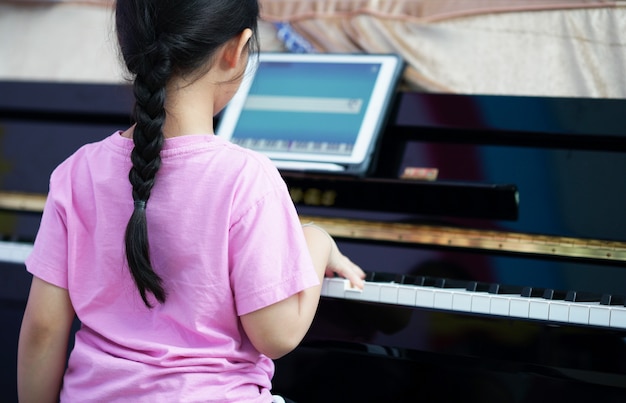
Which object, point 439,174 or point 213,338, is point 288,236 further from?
point 439,174

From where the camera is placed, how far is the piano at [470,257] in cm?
136

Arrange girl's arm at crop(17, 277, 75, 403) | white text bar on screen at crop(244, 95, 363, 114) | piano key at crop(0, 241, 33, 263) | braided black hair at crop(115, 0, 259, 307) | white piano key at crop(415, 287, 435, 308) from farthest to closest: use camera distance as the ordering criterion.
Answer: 1. white text bar on screen at crop(244, 95, 363, 114)
2. piano key at crop(0, 241, 33, 263)
3. white piano key at crop(415, 287, 435, 308)
4. girl's arm at crop(17, 277, 75, 403)
5. braided black hair at crop(115, 0, 259, 307)

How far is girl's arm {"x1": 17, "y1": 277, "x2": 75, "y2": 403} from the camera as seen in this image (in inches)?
47.9

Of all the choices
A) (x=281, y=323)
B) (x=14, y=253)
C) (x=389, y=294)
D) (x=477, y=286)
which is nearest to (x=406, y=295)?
(x=389, y=294)

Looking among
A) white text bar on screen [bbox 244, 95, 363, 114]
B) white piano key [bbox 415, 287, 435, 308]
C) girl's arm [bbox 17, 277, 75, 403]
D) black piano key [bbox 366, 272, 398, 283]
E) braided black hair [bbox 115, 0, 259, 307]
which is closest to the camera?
braided black hair [bbox 115, 0, 259, 307]

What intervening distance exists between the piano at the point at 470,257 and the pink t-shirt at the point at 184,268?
1.20 feet

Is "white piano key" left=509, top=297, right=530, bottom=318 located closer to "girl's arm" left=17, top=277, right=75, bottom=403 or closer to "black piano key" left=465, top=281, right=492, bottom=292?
"black piano key" left=465, top=281, right=492, bottom=292

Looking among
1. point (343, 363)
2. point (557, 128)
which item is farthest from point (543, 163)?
point (343, 363)

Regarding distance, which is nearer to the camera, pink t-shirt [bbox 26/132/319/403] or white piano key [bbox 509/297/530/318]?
pink t-shirt [bbox 26/132/319/403]

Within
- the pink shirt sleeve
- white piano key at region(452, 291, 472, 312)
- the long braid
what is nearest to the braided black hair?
the long braid

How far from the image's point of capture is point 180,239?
112cm

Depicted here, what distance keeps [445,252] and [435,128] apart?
0.31 meters

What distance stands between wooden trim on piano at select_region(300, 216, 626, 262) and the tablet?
118 mm

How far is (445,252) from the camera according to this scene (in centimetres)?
167
